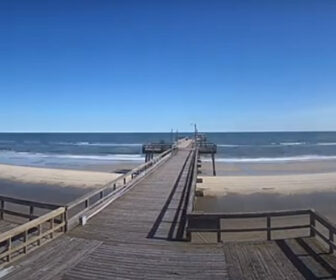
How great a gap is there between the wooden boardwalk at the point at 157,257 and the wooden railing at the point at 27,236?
214 millimetres

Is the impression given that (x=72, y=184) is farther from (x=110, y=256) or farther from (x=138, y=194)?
(x=110, y=256)

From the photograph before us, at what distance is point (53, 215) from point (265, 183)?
2056 centimetres

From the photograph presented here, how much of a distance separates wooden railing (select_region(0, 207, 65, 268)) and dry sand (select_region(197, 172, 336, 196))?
14.9 metres

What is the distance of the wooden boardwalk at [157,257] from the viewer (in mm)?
6305

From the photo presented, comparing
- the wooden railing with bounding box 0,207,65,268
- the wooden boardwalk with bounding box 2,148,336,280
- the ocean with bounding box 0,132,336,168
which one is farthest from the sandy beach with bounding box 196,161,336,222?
the ocean with bounding box 0,132,336,168

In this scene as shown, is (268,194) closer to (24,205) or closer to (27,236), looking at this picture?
(24,205)

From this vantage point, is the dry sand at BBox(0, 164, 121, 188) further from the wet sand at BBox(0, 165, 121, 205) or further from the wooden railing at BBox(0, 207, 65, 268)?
the wooden railing at BBox(0, 207, 65, 268)

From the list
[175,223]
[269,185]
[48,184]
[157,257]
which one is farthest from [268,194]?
[157,257]

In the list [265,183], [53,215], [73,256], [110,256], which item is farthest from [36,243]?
[265,183]

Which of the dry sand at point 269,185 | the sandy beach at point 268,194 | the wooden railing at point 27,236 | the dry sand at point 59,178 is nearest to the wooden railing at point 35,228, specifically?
the wooden railing at point 27,236

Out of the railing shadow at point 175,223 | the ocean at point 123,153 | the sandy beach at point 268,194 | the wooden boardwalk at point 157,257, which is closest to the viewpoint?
the wooden boardwalk at point 157,257

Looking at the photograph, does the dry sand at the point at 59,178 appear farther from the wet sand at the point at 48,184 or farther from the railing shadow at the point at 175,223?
the railing shadow at the point at 175,223

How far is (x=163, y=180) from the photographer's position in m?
17.2

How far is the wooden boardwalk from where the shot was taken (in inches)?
248
